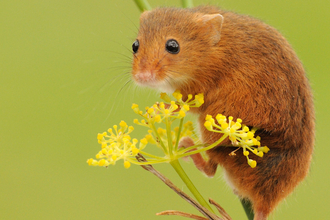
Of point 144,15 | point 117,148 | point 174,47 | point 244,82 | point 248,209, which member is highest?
point 144,15

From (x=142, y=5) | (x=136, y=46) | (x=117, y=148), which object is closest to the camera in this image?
(x=117, y=148)

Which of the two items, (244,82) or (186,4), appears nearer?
(244,82)

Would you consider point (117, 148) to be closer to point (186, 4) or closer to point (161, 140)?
point (161, 140)

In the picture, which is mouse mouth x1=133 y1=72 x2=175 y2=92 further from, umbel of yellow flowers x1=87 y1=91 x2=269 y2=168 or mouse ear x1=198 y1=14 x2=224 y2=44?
mouse ear x1=198 y1=14 x2=224 y2=44

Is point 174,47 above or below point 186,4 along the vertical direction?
below

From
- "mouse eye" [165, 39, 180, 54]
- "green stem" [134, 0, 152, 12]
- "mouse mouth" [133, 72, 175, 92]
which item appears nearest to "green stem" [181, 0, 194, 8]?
"green stem" [134, 0, 152, 12]


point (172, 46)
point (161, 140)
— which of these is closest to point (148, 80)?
point (172, 46)

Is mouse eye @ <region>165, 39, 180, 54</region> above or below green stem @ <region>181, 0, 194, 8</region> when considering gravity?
below

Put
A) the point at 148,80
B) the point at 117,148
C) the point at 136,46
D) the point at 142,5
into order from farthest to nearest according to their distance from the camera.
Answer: the point at 142,5, the point at 136,46, the point at 148,80, the point at 117,148
